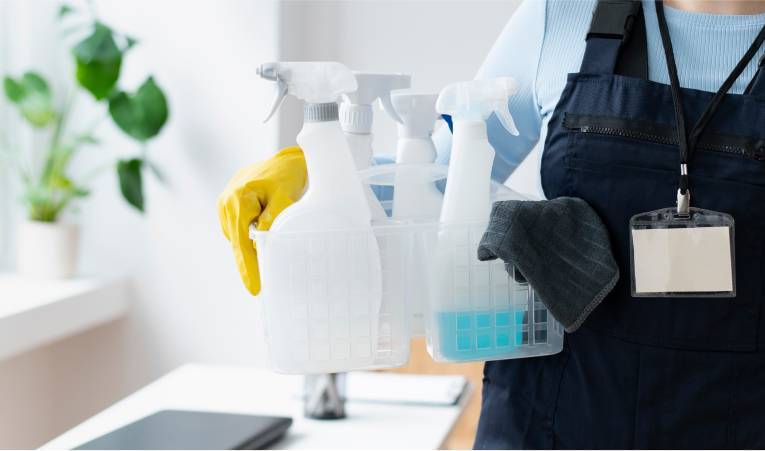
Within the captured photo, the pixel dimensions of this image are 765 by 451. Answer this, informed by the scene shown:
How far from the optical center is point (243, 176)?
3.17 ft

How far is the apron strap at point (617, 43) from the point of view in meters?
1.05

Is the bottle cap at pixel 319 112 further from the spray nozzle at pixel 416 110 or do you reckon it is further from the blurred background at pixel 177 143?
the blurred background at pixel 177 143

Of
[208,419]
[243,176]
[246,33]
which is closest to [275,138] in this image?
[246,33]

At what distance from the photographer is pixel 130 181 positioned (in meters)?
2.52

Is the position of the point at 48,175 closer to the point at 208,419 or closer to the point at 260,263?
the point at 208,419

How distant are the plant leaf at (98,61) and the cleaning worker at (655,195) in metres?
1.65

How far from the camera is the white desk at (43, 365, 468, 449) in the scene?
1.46m

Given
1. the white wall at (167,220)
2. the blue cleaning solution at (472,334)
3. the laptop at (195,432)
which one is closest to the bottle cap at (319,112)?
the blue cleaning solution at (472,334)

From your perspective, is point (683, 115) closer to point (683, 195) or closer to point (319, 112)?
point (683, 195)

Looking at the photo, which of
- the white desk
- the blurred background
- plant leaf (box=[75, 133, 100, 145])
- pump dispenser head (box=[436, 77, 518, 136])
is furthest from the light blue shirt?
plant leaf (box=[75, 133, 100, 145])

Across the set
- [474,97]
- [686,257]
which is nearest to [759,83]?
[686,257]

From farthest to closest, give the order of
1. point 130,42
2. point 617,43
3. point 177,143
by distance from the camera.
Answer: point 177,143 < point 130,42 < point 617,43

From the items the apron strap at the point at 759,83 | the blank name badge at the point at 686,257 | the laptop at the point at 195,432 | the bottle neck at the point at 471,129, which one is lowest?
the laptop at the point at 195,432

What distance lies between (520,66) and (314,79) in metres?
0.37
